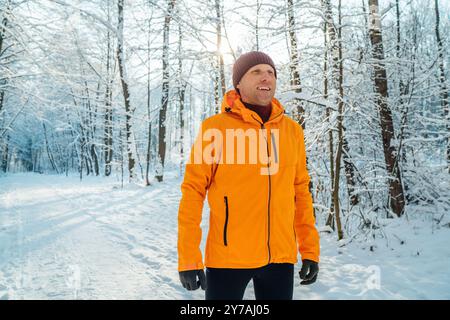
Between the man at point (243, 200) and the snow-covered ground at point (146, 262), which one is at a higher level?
the man at point (243, 200)

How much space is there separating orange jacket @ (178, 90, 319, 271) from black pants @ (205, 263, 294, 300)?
2.2 inches

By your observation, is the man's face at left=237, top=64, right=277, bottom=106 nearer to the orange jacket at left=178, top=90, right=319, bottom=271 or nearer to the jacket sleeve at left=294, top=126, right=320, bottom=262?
the orange jacket at left=178, top=90, right=319, bottom=271

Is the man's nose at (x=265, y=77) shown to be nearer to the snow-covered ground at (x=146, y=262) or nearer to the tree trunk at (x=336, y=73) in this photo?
the snow-covered ground at (x=146, y=262)

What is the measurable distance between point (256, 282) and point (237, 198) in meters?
0.64

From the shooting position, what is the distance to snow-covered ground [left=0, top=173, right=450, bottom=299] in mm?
3320

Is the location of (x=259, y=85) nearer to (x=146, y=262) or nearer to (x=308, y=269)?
(x=308, y=269)

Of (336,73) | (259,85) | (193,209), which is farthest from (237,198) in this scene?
(336,73)

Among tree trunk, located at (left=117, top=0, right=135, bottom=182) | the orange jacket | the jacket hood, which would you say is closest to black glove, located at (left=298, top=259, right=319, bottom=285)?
the orange jacket

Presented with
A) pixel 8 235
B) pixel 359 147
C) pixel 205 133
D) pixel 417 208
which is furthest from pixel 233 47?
pixel 8 235

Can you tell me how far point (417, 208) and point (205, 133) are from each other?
20.5ft

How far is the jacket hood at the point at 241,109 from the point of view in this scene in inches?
67.1

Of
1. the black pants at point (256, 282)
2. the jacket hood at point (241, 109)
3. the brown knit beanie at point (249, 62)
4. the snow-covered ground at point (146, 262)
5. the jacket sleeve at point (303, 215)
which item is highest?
the brown knit beanie at point (249, 62)

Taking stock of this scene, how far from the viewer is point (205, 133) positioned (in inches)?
65.6

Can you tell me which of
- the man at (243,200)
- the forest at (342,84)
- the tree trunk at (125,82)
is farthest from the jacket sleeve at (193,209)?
the tree trunk at (125,82)
